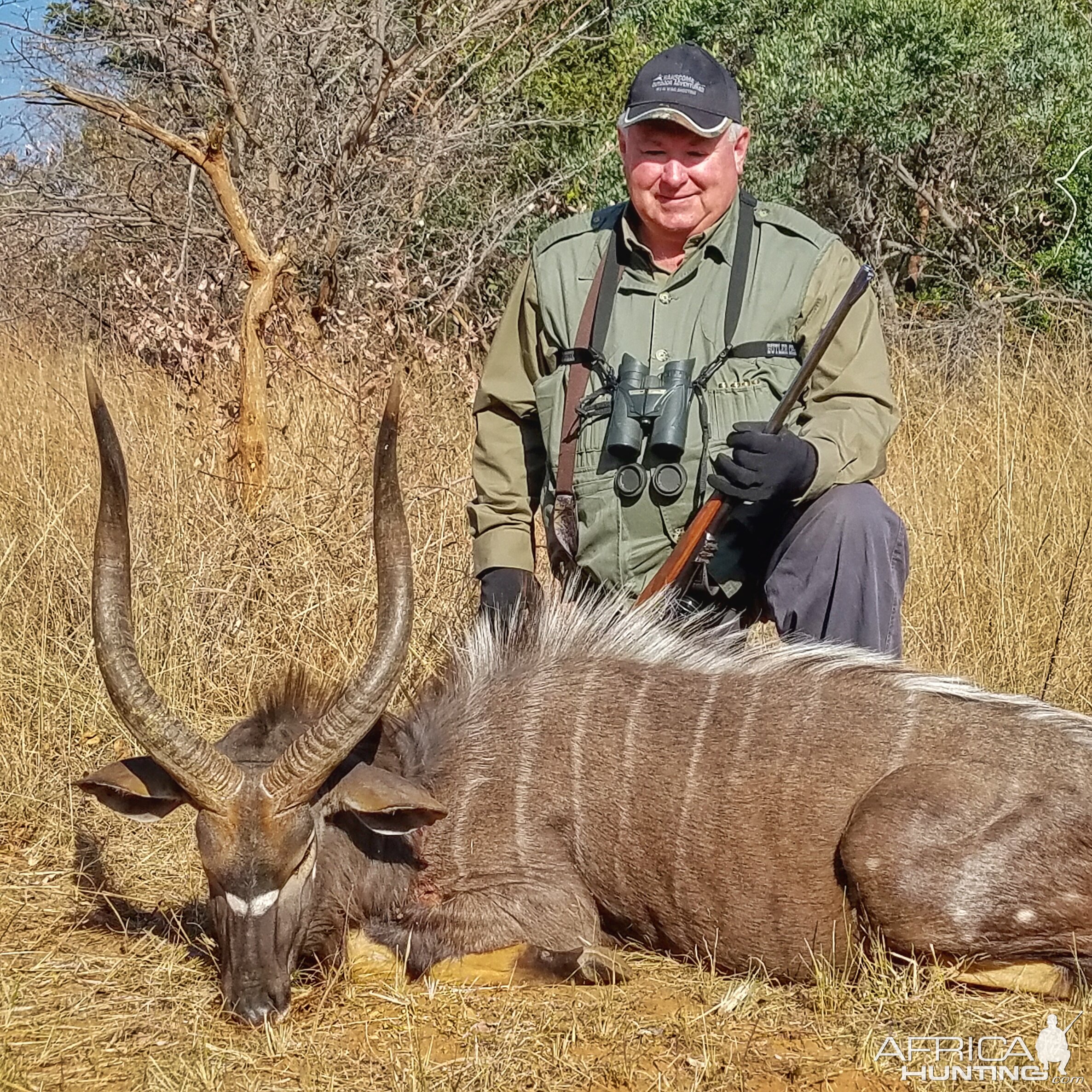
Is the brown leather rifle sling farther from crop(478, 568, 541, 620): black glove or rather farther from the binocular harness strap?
crop(478, 568, 541, 620): black glove

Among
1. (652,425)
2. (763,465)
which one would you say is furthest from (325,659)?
(763,465)

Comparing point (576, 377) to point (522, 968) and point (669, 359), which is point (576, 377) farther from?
point (522, 968)

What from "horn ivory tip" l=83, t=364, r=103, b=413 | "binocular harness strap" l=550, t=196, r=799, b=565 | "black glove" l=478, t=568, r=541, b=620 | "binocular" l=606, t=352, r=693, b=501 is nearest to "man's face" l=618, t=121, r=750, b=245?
"binocular harness strap" l=550, t=196, r=799, b=565

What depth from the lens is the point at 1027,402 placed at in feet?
20.0

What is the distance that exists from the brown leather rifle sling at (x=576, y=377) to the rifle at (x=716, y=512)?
29 cm

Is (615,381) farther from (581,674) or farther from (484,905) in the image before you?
(484,905)

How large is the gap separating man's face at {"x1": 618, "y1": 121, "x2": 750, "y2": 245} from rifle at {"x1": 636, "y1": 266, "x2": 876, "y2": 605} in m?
0.45

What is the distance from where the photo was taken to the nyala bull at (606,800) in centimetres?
285

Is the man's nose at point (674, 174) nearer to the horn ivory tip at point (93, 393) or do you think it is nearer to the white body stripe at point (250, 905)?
the horn ivory tip at point (93, 393)

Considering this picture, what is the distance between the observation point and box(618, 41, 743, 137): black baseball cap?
3.77 meters

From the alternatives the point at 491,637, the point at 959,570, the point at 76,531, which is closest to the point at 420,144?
the point at 76,531

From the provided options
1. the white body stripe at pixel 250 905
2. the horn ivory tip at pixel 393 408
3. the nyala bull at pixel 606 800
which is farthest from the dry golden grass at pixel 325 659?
the horn ivory tip at pixel 393 408

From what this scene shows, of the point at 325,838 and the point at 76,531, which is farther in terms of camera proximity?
the point at 76,531

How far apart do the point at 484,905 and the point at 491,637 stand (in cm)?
68
